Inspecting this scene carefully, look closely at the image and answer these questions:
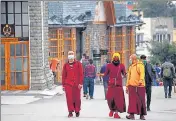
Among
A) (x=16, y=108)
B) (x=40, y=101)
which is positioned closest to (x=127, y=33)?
(x=40, y=101)

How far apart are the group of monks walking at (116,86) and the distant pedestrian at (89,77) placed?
21.9 ft

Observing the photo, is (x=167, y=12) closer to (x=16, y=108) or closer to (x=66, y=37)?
(x=66, y=37)

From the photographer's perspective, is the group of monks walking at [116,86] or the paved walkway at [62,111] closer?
the group of monks walking at [116,86]

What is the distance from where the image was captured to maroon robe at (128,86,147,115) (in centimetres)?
1798

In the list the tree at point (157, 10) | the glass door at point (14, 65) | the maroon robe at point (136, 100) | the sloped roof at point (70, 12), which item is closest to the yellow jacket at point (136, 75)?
the maroon robe at point (136, 100)

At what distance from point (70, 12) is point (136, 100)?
2402 centimetres

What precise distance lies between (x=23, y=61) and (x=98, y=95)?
10.1 feet

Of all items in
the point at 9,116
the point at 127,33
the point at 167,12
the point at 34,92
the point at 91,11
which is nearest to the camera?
→ the point at 9,116

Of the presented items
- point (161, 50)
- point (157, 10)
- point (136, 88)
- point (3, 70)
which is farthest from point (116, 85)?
point (157, 10)

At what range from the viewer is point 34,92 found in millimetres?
27297

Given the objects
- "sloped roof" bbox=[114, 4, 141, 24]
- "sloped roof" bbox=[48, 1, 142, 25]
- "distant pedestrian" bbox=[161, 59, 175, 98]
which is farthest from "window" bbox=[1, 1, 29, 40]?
"sloped roof" bbox=[114, 4, 141, 24]

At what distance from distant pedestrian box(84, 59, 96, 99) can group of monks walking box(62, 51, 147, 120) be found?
6.67 m

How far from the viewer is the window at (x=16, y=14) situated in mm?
27688

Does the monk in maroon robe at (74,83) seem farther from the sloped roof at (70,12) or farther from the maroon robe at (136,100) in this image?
the sloped roof at (70,12)
